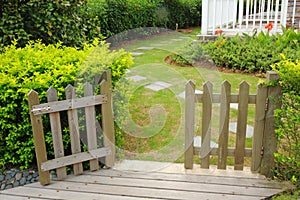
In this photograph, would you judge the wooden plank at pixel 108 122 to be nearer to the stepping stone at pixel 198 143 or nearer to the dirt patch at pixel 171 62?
the stepping stone at pixel 198 143

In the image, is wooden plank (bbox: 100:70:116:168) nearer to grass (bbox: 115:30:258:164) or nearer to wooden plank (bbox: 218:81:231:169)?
grass (bbox: 115:30:258:164)

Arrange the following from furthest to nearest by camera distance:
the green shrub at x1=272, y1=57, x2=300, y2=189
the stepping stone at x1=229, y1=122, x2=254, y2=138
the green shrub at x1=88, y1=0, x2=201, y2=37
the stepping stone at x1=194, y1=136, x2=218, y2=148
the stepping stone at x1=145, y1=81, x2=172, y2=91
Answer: the green shrub at x1=88, y1=0, x2=201, y2=37
the stepping stone at x1=145, y1=81, x2=172, y2=91
the stepping stone at x1=229, y1=122, x2=254, y2=138
the stepping stone at x1=194, y1=136, x2=218, y2=148
the green shrub at x1=272, y1=57, x2=300, y2=189

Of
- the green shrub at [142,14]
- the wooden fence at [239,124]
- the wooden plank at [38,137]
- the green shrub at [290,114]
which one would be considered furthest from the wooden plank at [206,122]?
the green shrub at [142,14]

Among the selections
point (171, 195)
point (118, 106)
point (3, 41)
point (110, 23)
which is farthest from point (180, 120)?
point (110, 23)

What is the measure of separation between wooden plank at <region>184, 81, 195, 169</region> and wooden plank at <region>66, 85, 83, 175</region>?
1.00 metres

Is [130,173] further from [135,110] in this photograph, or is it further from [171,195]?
[135,110]

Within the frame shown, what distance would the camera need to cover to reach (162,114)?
422 cm

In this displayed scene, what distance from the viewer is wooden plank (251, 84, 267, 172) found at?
2.73 meters

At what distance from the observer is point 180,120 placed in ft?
13.2

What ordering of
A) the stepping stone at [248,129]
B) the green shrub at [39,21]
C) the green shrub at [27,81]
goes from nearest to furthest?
the green shrub at [27,81] < the stepping stone at [248,129] < the green shrub at [39,21]

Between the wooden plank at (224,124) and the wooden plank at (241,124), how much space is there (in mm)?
104

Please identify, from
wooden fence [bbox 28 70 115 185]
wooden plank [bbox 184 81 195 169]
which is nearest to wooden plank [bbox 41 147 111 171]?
wooden fence [bbox 28 70 115 185]

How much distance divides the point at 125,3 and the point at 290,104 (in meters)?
7.76

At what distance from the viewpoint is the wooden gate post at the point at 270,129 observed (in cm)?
268
